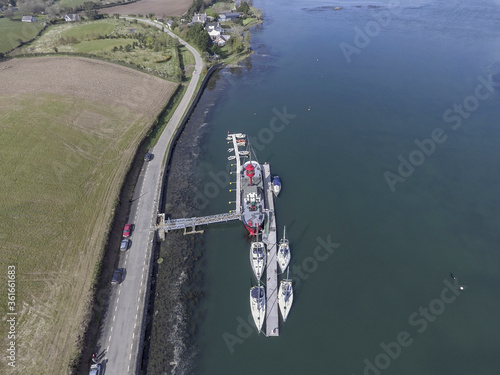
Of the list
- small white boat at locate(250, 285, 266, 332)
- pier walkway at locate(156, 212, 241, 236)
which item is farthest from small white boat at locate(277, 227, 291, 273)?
pier walkway at locate(156, 212, 241, 236)

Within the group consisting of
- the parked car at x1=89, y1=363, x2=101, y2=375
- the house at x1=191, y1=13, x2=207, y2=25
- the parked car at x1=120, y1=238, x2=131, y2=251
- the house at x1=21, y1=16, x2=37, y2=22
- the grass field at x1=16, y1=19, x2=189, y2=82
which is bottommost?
the parked car at x1=89, y1=363, x2=101, y2=375

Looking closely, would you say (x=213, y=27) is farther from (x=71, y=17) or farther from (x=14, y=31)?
(x=14, y=31)

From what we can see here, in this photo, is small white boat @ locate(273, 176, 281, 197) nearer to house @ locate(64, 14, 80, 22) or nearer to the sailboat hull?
the sailboat hull

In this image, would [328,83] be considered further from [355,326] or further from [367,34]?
[355,326]

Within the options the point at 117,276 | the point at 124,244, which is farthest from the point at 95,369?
the point at 124,244

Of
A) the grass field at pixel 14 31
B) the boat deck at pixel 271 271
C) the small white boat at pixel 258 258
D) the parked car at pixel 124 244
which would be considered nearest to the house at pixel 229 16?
the grass field at pixel 14 31

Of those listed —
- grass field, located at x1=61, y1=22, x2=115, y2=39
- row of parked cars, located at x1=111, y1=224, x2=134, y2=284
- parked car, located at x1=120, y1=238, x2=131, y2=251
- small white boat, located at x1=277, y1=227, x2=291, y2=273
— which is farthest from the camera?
grass field, located at x1=61, y1=22, x2=115, y2=39

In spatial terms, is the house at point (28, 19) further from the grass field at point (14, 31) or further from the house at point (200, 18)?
the house at point (200, 18)
